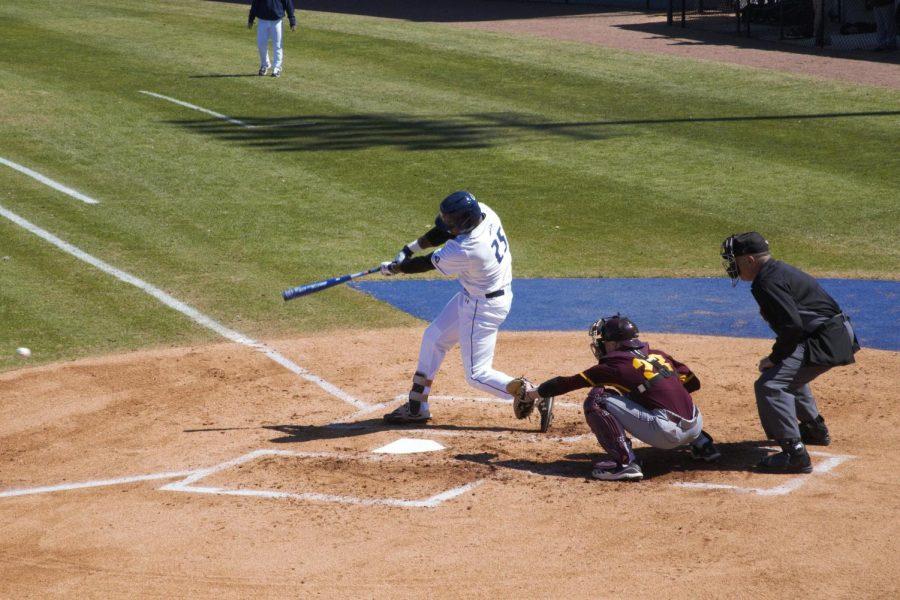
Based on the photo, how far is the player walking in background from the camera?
2234cm

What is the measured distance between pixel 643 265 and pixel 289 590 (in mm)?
8333

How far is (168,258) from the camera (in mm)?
14117

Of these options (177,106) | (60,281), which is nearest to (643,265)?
(60,281)

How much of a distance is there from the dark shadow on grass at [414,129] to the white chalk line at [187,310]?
4873 mm

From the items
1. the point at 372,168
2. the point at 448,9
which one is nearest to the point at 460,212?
the point at 372,168

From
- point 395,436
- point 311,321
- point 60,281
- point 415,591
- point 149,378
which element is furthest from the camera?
point 60,281

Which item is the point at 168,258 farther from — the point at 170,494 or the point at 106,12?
the point at 106,12

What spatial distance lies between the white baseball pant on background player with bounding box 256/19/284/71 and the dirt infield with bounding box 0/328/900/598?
1348cm

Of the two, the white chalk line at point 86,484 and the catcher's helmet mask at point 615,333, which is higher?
the catcher's helmet mask at point 615,333

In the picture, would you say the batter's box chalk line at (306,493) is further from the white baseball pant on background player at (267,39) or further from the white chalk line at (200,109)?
the white baseball pant on background player at (267,39)

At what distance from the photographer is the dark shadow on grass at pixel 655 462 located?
26.7 feet

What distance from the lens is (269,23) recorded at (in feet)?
74.7

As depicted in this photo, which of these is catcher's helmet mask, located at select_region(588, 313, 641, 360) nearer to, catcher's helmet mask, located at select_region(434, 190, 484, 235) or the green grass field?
catcher's helmet mask, located at select_region(434, 190, 484, 235)

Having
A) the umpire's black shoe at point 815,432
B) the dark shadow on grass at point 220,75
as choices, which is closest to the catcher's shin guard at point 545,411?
the umpire's black shoe at point 815,432
